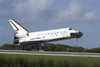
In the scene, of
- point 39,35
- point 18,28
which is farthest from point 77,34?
point 18,28

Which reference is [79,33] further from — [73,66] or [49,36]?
[73,66]

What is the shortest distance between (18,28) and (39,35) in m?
6.82

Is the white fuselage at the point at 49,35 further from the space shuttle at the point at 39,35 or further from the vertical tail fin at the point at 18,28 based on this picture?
the vertical tail fin at the point at 18,28

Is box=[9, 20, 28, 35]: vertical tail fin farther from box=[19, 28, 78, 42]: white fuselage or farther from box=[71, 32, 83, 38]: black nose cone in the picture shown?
box=[71, 32, 83, 38]: black nose cone

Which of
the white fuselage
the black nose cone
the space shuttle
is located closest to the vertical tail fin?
the space shuttle

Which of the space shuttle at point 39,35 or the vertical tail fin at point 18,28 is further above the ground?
the vertical tail fin at point 18,28

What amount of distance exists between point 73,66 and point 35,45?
157ft

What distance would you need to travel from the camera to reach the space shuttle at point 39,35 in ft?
A: 206

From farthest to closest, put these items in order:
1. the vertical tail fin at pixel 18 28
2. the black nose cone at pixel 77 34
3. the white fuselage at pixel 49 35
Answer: the vertical tail fin at pixel 18 28 < the white fuselage at pixel 49 35 < the black nose cone at pixel 77 34

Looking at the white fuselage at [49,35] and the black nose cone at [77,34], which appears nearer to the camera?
the black nose cone at [77,34]

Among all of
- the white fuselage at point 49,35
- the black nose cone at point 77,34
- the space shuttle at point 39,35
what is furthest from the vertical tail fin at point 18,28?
the black nose cone at point 77,34

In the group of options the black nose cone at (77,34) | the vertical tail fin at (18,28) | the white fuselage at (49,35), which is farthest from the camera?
the vertical tail fin at (18,28)

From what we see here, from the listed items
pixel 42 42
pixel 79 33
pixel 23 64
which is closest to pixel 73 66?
pixel 23 64

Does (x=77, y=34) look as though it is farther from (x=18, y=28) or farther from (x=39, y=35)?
(x=18, y=28)
